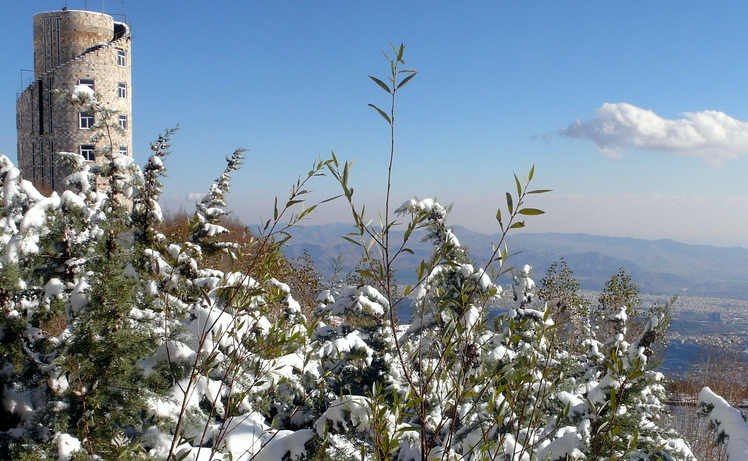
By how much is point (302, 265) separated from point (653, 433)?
526 inches

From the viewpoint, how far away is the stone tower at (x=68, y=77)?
73.9 feet

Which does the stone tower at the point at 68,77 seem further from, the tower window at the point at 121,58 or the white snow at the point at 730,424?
the white snow at the point at 730,424

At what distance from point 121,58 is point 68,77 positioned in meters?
2.39

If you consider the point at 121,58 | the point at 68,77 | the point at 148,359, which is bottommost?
the point at 148,359

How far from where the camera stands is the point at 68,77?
884 inches

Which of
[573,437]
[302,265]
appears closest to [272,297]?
[573,437]

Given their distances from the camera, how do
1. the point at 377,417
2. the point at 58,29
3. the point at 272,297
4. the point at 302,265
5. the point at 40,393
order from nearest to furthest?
1. the point at 377,417
2. the point at 272,297
3. the point at 40,393
4. the point at 302,265
5. the point at 58,29

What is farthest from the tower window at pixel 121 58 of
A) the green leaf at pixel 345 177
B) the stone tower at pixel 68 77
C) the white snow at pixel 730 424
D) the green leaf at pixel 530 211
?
the green leaf at pixel 530 211

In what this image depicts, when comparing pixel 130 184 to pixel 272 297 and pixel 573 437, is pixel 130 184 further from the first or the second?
pixel 573 437

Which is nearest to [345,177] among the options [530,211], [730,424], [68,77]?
[530,211]

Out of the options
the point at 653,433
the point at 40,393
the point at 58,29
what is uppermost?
the point at 58,29

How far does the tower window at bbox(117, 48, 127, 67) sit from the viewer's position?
23344 mm

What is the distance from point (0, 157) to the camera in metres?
4.53

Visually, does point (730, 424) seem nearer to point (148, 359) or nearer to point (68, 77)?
point (148, 359)
